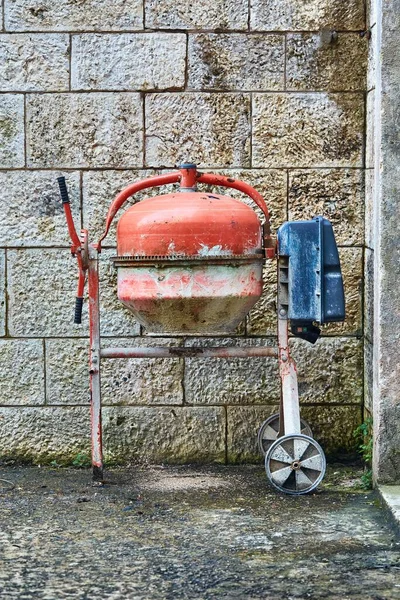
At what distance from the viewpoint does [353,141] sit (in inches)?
222

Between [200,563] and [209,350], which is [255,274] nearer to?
[209,350]

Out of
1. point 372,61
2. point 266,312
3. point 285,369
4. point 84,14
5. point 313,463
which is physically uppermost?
point 84,14

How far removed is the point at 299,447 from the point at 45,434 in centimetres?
164

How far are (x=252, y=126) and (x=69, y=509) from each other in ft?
7.80

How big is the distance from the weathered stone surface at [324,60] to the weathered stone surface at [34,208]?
1.41 meters

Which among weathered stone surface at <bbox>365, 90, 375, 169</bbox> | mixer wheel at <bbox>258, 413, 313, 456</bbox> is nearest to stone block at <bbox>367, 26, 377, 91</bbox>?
weathered stone surface at <bbox>365, 90, 375, 169</bbox>

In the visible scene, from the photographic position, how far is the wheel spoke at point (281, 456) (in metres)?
4.94

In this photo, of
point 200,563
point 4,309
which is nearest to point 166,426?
point 4,309

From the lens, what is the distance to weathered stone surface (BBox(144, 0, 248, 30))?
220 inches

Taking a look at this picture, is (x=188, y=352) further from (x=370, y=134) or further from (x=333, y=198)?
(x=370, y=134)

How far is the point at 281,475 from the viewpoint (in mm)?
4988

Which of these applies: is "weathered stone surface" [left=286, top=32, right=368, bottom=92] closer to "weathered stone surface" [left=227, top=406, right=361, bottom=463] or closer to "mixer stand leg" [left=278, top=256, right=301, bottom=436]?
"mixer stand leg" [left=278, top=256, right=301, bottom=436]

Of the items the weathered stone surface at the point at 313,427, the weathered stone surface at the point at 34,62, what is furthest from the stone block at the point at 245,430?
the weathered stone surface at the point at 34,62

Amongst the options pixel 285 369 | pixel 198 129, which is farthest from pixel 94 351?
pixel 198 129
